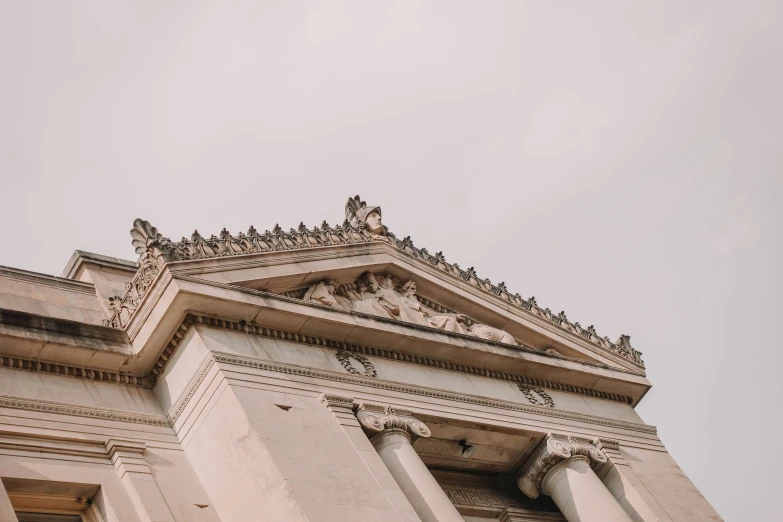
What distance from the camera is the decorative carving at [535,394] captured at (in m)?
26.7

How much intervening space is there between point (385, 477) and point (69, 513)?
5.19 metres

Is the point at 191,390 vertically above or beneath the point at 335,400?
above

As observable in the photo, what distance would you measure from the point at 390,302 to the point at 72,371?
25.5 ft

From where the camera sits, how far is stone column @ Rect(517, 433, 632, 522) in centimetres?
2519

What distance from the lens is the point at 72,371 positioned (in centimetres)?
2056

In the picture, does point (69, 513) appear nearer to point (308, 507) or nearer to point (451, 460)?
point (308, 507)

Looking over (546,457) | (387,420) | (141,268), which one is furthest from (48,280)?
(546,457)

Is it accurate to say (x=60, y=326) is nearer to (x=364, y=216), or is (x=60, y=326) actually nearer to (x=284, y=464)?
(x=284, y=464)

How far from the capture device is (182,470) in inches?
801

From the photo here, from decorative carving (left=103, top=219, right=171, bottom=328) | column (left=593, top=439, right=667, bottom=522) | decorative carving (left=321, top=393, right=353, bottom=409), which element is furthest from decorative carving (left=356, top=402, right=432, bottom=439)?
column (left=593, top=439, right=667, bottom=522)

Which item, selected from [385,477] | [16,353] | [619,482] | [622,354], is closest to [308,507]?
[385,477]

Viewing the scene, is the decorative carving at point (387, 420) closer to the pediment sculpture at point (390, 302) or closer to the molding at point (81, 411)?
the pediment sculpture at point (390, 302)

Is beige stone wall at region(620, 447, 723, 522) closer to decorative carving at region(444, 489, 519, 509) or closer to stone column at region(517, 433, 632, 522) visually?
stone column at region(517, 433, 632, 522)

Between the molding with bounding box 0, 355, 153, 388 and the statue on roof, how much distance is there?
25.3 feet
